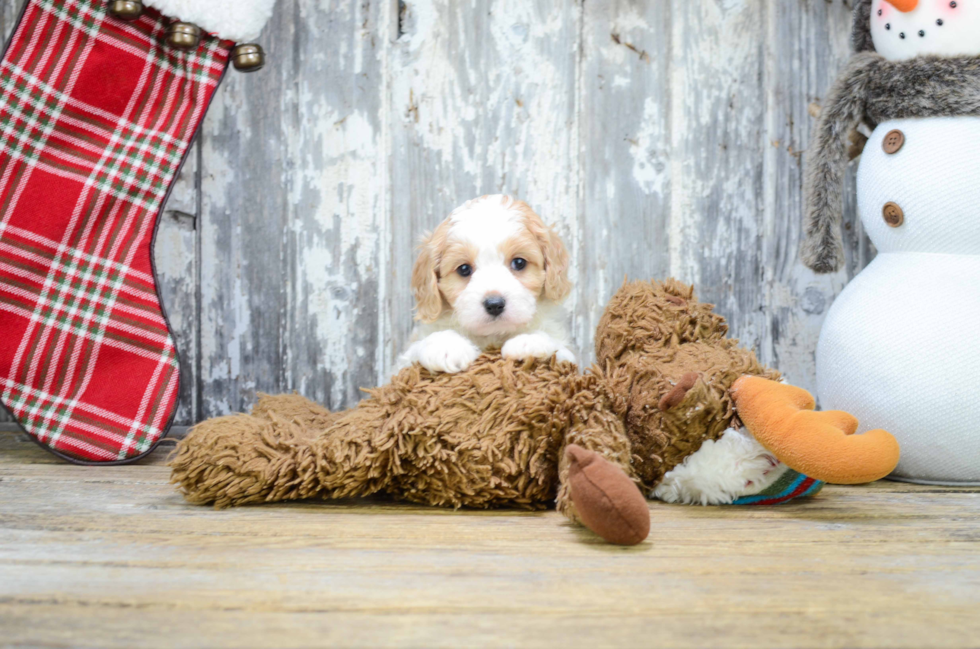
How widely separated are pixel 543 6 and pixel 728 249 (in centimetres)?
74

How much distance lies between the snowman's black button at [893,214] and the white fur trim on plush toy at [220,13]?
1.31 m

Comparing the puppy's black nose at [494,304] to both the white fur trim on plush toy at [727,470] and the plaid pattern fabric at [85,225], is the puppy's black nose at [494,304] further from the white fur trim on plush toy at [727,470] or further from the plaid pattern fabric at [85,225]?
the plaid pattern fabric at [85,225]

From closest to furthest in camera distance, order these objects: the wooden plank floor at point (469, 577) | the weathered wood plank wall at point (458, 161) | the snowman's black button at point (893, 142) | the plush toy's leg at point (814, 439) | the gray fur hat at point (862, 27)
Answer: the wooden plank floor at point (469, 577)
the plush toy's leg at point (814, 439)
the snowman's black button at point (893, 142)
the gray fur hat at point (862, 27)
the weathered wood plank wall at point (458, 161)

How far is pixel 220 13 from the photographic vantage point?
1.41 meters

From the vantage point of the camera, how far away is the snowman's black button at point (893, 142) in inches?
53.7

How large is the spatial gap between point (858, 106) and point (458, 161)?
2.86 ft

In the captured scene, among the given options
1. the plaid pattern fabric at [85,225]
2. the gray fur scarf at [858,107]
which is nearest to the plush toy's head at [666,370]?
the gray fur scarf at [858,107]

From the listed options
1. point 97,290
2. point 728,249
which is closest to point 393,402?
point 97,290

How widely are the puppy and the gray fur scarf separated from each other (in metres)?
0.58

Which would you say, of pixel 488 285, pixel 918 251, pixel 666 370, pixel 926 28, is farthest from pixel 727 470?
pixel 926 28

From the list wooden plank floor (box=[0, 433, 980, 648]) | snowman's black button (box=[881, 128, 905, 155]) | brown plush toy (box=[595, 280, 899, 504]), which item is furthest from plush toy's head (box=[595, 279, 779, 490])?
snowman's black button (box=[881, 128, 905, 155])

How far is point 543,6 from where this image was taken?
1702 mm

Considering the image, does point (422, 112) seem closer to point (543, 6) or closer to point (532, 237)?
point (543, 6)

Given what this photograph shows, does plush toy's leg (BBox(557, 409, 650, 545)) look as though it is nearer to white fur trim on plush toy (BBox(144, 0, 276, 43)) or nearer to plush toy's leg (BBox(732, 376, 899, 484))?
plush toy's leg (BBox(732, 376, 899, 484))
